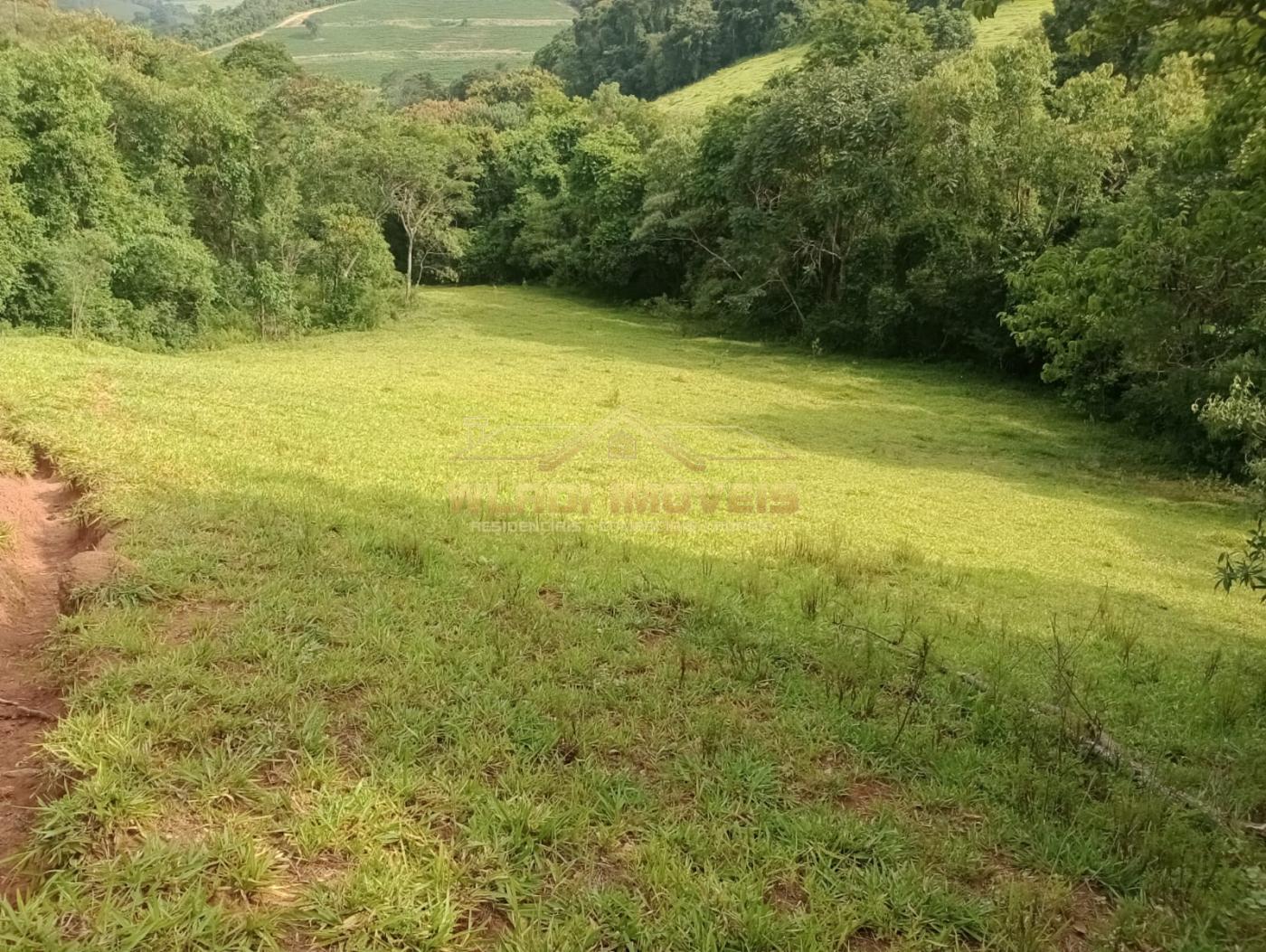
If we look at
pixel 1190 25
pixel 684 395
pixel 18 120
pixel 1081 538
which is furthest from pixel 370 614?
pixel 18 120

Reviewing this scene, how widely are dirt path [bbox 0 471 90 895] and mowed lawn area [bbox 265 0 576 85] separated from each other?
113 metres

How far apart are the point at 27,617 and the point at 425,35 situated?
15719cm

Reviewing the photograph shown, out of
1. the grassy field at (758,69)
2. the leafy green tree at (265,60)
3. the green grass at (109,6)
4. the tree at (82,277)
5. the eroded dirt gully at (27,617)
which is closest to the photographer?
the eroded dirt gully at (27,617)

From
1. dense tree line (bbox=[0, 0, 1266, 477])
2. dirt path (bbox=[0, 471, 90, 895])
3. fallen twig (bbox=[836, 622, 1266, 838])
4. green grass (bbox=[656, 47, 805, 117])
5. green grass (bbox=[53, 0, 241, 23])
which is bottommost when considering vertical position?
dirt path (bbox=[0, 471, 90, 895])

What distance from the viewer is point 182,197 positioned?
23734mm

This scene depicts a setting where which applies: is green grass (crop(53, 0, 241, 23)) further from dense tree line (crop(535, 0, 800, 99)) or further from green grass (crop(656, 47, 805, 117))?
green grass (crop(656, 47, 805, 117))

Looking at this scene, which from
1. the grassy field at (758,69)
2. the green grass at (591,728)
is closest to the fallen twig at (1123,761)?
the green grass at (591,728)

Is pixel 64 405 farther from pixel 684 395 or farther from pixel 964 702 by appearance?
pixel 684 395

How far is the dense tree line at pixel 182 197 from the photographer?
781 inches

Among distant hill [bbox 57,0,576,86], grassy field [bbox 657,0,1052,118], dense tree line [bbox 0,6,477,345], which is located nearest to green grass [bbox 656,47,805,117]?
grassy field [bbox 657,0,1052,118]

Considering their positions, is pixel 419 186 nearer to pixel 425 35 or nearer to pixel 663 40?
pixel 663 40

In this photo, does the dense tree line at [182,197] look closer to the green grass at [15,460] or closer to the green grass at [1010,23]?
the green grass at [15,460]

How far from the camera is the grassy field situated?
153 feet

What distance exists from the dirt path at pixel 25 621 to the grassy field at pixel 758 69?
45.4 meters
